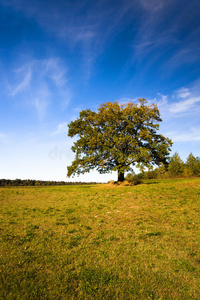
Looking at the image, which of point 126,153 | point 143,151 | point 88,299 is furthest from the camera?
point 126,153

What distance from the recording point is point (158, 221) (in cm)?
1033

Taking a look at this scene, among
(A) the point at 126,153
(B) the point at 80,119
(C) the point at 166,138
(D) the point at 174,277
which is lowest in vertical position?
(D) the point at 174,277

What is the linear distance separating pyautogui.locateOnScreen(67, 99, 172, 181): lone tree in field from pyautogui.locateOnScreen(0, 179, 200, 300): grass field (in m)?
16.0

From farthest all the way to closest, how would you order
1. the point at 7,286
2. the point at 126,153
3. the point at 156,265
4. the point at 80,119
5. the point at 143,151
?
the point at 80,119
the point at 126,153
the point at 143,151
the point at 156,265
the point at 7,286

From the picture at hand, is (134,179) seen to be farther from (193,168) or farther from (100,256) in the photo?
(100,256)

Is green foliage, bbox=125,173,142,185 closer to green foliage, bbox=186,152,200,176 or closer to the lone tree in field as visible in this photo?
the lone tree in field

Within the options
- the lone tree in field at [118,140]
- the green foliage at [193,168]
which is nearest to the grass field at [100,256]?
the lone tree in field at [118,140]

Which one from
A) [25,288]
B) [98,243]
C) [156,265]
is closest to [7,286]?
[25,288]

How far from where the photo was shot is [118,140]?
2666 centimetres

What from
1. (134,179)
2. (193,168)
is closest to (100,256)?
(134,179)

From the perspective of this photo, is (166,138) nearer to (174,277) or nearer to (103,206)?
(103,206)

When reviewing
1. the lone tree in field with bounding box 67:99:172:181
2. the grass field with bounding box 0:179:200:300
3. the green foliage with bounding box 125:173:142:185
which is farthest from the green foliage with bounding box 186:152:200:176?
the grass field with bounding box 0:179:200:300

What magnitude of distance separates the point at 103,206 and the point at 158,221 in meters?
5.25

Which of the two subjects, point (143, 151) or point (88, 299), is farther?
point (143, 151)
